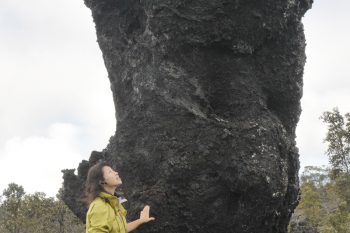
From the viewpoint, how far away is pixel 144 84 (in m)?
7.37

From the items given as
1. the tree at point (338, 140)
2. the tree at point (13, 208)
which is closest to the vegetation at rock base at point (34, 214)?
the tree at point (13, 208)

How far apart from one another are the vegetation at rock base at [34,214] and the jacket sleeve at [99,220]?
30.1 metres

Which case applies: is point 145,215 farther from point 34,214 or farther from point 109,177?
point 34,214

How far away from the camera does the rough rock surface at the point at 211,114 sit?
22.5ft

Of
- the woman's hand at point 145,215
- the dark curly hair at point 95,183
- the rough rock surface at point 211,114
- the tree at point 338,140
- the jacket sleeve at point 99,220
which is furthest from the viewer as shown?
the tree at point 338,140

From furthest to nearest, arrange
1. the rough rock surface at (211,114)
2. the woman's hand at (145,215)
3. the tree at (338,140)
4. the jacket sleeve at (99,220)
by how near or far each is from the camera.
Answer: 1. the tree at (338,140)
2. the rough rock surface at (211,114)
3. the woman's hand at (145,215)
4. the jacket sleeve at (99,220)

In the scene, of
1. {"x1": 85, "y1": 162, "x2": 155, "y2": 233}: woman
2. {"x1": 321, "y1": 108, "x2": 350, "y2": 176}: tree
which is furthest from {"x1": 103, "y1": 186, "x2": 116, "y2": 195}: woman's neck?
{"x1": 321, "y1": 108, "x2": 350, "y2": 176}: tree

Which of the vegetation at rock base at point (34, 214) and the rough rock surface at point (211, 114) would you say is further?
the vegetation at rock base at point (34, 214)

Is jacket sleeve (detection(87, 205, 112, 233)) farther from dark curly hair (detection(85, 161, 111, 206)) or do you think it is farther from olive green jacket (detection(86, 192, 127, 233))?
dark curly hair (detection(85, 161, 111, 206))

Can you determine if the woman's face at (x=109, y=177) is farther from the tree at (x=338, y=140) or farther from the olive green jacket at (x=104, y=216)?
the tree at (x=338, y=140)

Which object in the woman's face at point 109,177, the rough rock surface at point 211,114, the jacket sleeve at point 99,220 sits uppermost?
the rough rock surface at point 211,114

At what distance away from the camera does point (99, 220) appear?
495 centimetres

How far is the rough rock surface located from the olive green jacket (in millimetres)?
1583

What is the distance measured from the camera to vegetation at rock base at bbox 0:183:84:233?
33.8 m
